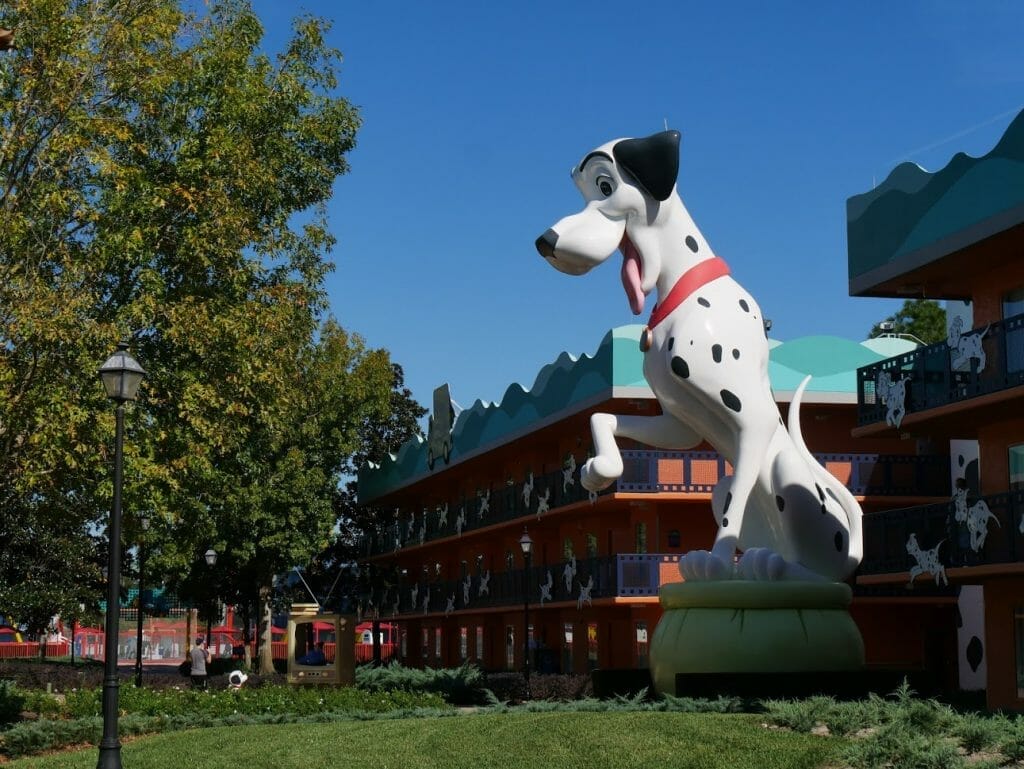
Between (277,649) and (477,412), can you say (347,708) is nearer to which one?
(477,412)

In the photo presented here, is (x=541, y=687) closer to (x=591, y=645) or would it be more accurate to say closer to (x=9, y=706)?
(x=591, y=645)

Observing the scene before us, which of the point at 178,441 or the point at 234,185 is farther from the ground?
the point at 234,185

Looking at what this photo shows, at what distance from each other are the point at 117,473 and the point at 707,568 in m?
6.96

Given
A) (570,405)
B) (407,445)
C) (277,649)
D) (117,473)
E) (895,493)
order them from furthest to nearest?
(277,649) → (407,445) → (570,405) → (895,493) → (117,473)

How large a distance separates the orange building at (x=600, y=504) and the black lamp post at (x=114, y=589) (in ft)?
62.2

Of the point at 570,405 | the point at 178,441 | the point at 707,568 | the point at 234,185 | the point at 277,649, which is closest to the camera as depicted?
the point at 707,568

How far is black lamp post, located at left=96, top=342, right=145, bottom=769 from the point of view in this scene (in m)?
13.3

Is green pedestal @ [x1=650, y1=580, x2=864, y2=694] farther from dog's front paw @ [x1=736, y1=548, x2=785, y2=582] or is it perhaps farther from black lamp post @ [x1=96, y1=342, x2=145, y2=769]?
black lamp post @ [x1=96, y1=342, x2=145, y2=769]

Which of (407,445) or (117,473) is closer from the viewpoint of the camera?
(117,473)

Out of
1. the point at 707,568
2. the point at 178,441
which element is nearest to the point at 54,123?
the point at 178,441

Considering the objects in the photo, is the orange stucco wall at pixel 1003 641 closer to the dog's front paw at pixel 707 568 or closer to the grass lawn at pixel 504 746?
the dog's front paw at pixel 707 568

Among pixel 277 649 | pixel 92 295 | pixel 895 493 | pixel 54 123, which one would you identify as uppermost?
pixel 54 123

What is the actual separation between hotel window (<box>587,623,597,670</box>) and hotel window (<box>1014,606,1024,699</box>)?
16026 mm

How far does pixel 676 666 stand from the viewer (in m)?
17.0
